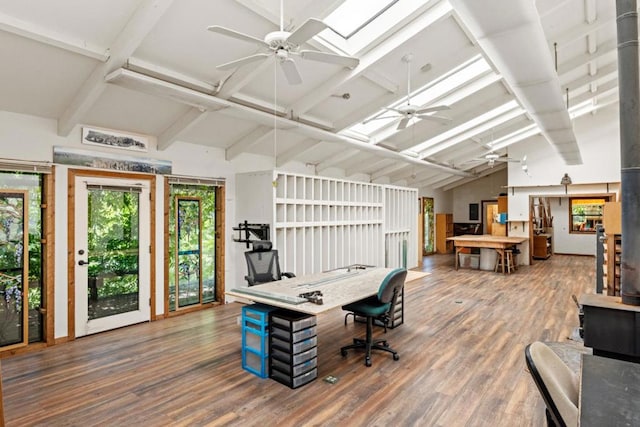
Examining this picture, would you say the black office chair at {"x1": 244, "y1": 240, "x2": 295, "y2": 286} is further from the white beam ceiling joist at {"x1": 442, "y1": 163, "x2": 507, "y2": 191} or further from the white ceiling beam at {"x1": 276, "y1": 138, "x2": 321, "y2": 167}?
the white beam ceiling joist at {"x1": 442, "y1": 163, "x2": 507, "y2": 191}

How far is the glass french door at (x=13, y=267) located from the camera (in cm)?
Answer: 385

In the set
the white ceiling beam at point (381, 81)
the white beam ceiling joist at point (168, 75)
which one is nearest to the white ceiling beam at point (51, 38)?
the white beam ceiling joist at point (168, 75)

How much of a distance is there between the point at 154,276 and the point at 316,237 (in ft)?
9.07

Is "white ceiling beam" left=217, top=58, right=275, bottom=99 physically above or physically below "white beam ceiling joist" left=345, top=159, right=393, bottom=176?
above

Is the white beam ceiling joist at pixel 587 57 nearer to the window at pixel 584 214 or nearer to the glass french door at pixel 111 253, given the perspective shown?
the glass french door at pixel 111 253

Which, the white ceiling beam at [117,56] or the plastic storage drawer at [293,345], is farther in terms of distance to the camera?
the plastic storage drawer at [293,345]

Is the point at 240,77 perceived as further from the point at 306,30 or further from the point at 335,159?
the point at 335,159

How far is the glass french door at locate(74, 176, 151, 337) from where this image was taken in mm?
4379

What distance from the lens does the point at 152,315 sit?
5.03 meters

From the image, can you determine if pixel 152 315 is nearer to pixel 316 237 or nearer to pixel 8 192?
pixel 8 192

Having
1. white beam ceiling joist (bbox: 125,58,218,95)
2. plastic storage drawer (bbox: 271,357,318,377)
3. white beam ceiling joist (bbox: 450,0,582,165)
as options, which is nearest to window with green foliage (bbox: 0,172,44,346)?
white beam ceiling joist (bbox: 125,58,218,95)

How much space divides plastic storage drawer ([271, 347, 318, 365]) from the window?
1274cm

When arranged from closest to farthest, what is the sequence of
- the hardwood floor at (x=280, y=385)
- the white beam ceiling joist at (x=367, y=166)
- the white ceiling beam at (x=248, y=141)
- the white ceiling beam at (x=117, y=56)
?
the hardwood floor at (x=280, y=385)
the white ceiling beam at (x=117, y=56)
the white ceiling beam at (x=248, y=141)
the white beam ceiling joist at (x=367, y=166)

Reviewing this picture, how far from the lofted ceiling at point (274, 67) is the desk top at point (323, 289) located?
2.25m
